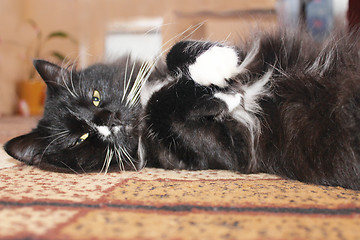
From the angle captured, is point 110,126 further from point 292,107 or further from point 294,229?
point 294,229

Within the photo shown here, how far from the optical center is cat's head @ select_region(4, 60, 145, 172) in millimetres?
1243

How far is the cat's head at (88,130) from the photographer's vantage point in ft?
4.08

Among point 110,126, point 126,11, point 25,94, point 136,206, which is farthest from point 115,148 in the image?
point 126,11

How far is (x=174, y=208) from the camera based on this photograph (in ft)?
2.40

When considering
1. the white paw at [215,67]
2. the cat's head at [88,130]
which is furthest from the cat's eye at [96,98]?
the white paw at [215,67]

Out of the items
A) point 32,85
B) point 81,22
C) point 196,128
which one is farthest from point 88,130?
point 81,22

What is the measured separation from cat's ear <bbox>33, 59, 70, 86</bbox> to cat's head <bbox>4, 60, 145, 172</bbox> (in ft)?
0.25

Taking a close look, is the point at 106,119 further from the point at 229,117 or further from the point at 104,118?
the point at 229,117

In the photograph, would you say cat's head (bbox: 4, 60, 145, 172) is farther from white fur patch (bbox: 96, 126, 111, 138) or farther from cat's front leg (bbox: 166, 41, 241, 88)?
cat's front leg (bbox: 166, 41, 241, 88)

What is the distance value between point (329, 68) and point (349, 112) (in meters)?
0.20

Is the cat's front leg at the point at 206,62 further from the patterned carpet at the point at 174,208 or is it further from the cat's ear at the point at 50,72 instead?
the cat's ear at the point at 50,72

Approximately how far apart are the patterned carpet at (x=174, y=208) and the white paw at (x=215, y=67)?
313mm

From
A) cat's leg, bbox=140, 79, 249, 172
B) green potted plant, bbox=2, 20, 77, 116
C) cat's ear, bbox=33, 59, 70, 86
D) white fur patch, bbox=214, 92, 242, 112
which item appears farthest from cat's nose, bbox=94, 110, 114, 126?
green potted plant, bbox=2, 20, 77, 116

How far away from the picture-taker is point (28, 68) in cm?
507
